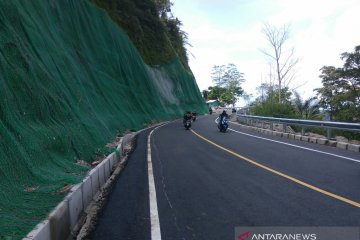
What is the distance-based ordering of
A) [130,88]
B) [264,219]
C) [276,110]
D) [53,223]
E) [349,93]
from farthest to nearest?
[349,93] → [130,88] → [276,110] → [264,219] → [53,223]

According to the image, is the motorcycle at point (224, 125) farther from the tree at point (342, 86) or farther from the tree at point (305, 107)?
the tree at point (342, 86)

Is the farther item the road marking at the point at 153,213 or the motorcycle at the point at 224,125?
the motorcycle at the point at 224,125

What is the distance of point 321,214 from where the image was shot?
18.3ft

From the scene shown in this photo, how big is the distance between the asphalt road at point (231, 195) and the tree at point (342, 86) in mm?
29052

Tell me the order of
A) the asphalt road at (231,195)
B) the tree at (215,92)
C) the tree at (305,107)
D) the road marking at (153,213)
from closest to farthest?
1. the road marking at (153,213)
2. the asphalt road at (231,195)
3. the tree at (305,107)
4. the tree at (215,92)

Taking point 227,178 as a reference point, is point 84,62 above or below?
above

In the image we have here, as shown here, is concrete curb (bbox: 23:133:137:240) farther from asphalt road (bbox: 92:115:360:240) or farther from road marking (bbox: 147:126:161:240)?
road marking (bbox: 147:126:161:240)

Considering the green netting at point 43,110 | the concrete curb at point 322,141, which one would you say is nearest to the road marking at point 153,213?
the green netting at point 43,110

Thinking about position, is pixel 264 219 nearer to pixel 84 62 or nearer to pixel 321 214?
pixel 321 214

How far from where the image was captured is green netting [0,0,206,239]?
19.0 ft

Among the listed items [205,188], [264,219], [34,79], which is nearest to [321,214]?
[264,219]

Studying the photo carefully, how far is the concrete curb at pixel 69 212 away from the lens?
14.4 feet

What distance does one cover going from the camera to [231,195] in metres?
6.94

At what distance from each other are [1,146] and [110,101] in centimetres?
1777
